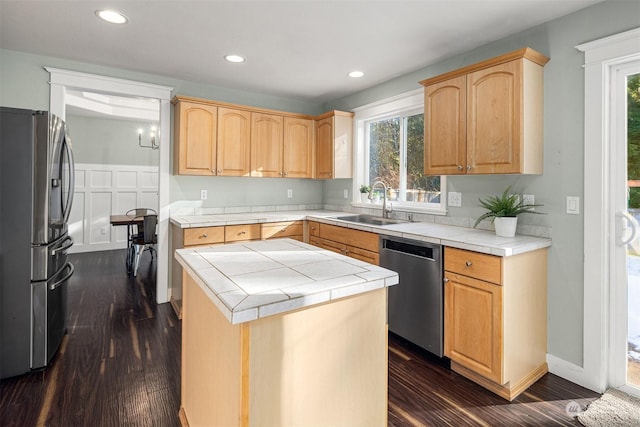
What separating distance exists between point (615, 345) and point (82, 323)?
4.12 metres

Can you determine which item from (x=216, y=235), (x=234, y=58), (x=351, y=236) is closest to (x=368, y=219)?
(x=351, y=236)

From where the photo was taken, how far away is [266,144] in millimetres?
4023

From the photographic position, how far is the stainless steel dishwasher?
2.45 metres

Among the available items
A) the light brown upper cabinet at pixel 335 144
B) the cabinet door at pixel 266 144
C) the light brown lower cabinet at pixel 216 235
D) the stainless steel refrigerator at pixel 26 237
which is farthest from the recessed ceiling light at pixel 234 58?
the light brown lower cabinet at pixel 216 235

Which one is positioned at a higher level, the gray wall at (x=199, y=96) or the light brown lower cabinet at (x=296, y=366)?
the gray wall at (x=199, y=96)

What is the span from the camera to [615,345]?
2127 mm

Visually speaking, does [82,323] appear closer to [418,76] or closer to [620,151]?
[418,76]

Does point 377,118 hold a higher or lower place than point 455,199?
higher

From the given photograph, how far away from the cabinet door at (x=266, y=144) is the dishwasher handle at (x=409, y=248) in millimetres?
1823

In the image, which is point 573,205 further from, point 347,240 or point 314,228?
point 314,228

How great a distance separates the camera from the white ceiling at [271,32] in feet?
7.32

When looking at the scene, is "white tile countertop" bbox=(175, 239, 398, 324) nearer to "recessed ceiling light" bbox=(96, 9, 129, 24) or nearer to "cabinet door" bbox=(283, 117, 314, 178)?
"recessed ceiling light" bbox=(96, 9, 129, 24)

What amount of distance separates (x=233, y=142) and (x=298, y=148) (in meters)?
0.84

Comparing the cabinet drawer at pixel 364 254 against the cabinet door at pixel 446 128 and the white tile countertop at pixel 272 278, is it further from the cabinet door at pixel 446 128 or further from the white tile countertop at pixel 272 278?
the white tile countertop at pixel 272 278
